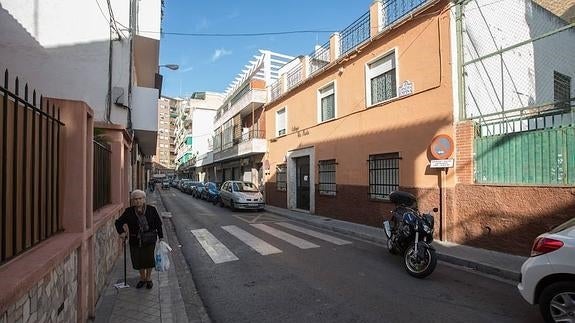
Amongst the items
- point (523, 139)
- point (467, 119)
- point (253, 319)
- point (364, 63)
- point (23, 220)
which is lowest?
point (253, 319)

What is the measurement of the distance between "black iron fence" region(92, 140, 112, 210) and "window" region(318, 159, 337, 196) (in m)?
9.70

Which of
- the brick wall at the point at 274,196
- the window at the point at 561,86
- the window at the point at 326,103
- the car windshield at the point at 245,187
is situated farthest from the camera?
the brick wall at the point at 274,196

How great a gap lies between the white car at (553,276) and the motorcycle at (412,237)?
211 cm

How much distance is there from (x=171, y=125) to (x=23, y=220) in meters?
118

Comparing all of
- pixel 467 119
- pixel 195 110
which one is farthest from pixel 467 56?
pixel 195 110

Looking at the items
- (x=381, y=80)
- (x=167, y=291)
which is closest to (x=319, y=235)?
(x=381, y=80)

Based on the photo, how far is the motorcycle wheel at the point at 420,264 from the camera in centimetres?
650

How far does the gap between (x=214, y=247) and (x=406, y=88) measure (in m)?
7.02

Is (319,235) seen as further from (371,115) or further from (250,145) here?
(250,145)

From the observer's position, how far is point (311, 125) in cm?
1761

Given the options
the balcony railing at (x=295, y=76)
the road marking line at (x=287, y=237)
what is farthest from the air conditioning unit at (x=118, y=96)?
the balcony railing at (x=295, y=76)

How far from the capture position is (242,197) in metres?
18.9

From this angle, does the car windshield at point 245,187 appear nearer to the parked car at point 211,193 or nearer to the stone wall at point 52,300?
the parked car at point 211,193

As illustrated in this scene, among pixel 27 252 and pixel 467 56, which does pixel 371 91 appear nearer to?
pixel 467 56
